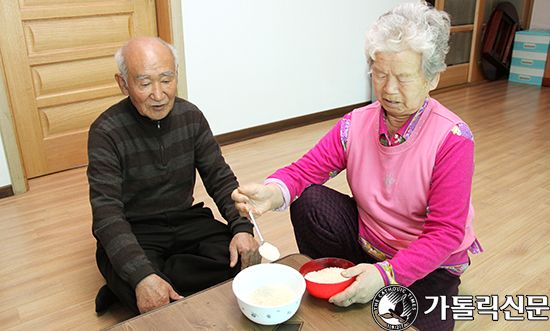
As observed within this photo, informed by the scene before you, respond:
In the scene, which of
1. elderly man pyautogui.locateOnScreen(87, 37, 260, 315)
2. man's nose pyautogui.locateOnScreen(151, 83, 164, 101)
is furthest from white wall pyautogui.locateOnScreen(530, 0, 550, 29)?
man's nose pyautogui.locateOnScreen(151, 83, 164, 101)

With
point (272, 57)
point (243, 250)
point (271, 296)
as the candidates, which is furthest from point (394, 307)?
point (272, 57)

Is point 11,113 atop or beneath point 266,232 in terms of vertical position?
atop

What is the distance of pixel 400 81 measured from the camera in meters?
1.20

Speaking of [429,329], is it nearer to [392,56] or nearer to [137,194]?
[392,56]

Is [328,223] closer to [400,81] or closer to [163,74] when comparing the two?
[400,81]

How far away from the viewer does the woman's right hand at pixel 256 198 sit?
4.28 feet

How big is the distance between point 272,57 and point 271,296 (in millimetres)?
2682

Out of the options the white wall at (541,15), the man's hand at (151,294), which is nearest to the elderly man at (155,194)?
the man's hand at (151,294)

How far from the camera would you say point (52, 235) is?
7.18 ft

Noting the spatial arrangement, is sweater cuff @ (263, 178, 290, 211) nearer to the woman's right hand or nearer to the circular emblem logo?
the woman's right hand

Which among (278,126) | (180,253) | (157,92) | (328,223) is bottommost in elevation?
(278,126)

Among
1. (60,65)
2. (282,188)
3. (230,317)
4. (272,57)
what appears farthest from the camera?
(272,57)

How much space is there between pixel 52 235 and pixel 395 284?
1723 mm

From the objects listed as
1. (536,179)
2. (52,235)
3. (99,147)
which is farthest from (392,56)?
(536,179)
